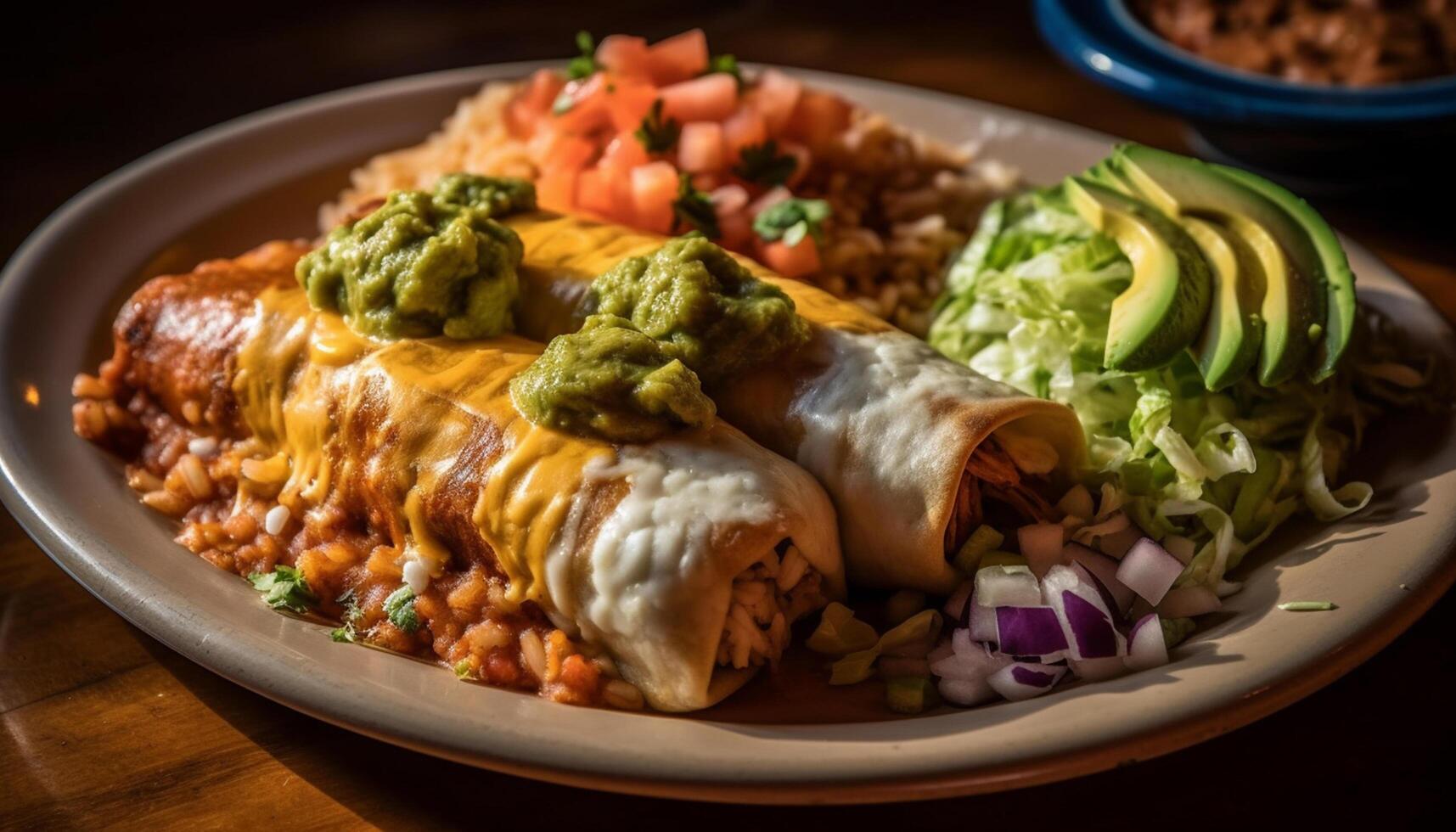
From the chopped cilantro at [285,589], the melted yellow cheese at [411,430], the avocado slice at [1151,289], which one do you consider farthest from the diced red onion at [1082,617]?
the chopped cilantro at [285,589]

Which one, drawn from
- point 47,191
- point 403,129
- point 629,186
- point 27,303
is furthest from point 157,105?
point 629,186

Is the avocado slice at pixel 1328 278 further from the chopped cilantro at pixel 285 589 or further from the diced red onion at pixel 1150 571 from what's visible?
the chopped cilantro at pixel 285 589

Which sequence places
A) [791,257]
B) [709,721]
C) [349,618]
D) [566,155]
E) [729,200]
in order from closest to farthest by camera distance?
[709,721]
[349,618]
[791,257]
[729,200]
[566,155]

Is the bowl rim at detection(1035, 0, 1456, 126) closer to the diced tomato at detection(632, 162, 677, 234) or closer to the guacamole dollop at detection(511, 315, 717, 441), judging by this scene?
the diced tomato at detection(632, 162, 677, 234)

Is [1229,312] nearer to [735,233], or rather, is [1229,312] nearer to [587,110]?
[735,233]

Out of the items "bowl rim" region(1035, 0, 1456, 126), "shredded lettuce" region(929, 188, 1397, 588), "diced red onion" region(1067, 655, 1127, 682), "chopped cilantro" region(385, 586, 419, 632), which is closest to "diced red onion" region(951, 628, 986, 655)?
"diced red onion" region(1067, 655, 1127, 682)

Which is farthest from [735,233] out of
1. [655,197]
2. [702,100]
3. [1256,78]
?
Answer: [1256,78]
